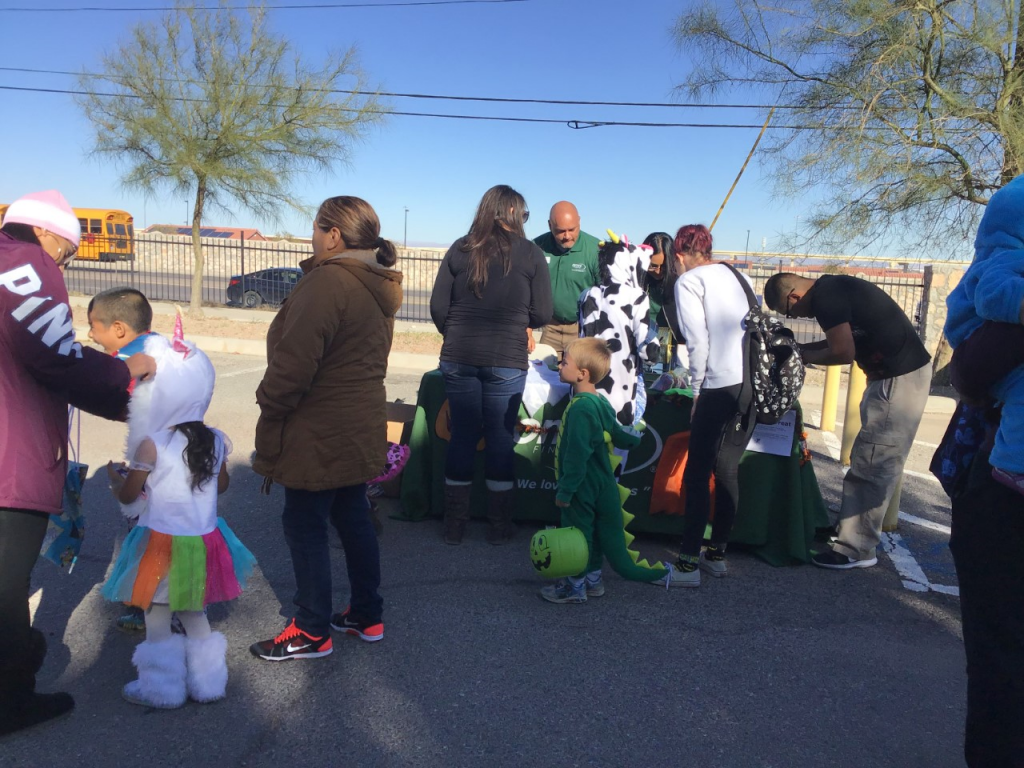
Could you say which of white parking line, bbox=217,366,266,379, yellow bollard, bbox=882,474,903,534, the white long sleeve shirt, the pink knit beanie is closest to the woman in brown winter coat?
the pink knit beanie

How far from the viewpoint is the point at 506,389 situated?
4535 mm

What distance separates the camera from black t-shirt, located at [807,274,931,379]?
4180 mm

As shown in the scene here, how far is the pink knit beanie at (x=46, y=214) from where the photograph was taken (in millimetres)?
2607

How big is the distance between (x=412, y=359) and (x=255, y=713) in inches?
375

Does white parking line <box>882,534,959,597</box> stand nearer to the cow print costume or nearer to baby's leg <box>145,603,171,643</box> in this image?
the cow print costume

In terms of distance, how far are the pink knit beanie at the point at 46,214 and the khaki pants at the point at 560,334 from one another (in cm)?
357

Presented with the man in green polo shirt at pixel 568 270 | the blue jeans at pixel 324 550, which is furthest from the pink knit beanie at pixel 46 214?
the man in green polo shirt at pixel 568 270

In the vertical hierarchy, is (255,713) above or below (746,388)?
below

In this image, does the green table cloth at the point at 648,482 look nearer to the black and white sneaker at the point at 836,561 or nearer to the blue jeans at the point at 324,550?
the black and white sneaker at the point at 836,561

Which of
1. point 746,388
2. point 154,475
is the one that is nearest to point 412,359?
point 746,388

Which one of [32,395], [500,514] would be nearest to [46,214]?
[32,395]

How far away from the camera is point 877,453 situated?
4.52 meters

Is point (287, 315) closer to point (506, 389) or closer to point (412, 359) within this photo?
point (506, 389)

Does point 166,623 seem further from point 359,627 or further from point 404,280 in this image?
point 404,280
